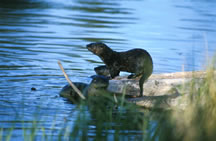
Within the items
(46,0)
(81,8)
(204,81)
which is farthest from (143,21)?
(204,81)

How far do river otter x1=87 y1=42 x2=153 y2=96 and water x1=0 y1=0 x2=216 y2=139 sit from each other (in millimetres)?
606

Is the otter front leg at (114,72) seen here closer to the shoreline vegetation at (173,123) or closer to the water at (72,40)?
the water at (72,40)

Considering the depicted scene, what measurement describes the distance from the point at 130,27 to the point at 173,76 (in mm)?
8855

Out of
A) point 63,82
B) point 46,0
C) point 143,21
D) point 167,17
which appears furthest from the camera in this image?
point 46,0

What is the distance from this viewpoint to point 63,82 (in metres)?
9.28

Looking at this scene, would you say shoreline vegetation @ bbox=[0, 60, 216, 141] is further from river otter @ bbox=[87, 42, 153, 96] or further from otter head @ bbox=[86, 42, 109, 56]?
otter head @ bbox=[86, 42, 109, 56]

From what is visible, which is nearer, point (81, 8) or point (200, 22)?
point (200, 22)

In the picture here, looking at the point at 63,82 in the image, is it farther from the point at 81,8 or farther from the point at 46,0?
the point at 46,0

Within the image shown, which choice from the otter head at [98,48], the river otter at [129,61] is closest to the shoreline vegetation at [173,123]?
the river otter at [129,61]

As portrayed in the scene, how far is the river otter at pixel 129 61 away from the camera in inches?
352

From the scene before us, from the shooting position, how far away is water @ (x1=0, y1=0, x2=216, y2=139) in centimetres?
757

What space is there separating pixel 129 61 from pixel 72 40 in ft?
19.1

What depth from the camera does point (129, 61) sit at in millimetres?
9156

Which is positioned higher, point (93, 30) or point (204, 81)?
point (204, 81)
